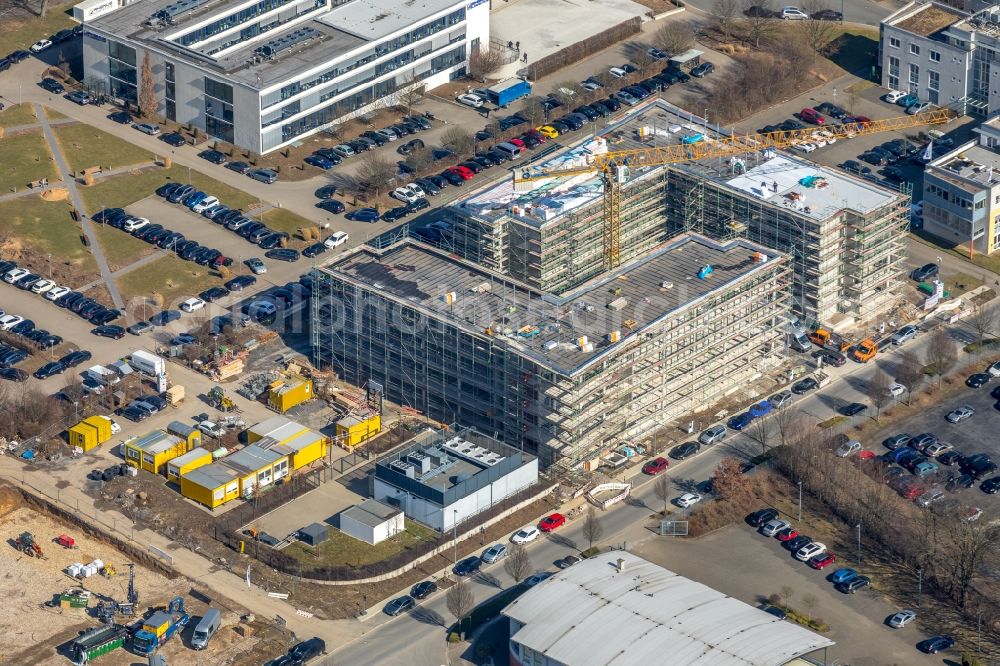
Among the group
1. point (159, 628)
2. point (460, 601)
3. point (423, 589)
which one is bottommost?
point (423, 589)

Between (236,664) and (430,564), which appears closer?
(236,664)

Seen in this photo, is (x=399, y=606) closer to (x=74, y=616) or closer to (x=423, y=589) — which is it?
(x=423, y=589)

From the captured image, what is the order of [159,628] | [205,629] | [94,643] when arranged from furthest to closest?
[205,629], [159,628], [94,643]

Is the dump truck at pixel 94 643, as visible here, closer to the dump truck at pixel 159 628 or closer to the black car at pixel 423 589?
the dump truck at pixel 159 628

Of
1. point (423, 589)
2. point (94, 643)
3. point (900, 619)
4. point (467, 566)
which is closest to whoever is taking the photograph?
point (94, 643)

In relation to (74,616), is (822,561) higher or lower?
higher

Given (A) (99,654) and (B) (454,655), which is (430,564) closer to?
(B) (454,655)

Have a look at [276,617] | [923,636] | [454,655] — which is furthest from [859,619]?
[276,617]

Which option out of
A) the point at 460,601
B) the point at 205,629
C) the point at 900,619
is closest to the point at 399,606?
the point at 460,601
